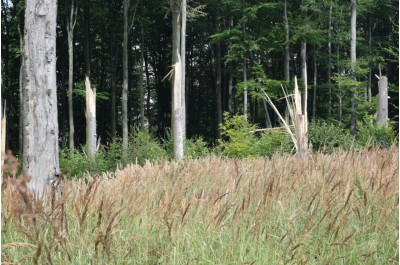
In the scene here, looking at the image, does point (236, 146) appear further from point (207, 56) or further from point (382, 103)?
point (207, 56)

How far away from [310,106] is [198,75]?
8.03 meters

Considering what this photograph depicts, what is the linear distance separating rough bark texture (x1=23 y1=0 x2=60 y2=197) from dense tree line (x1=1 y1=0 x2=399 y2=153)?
1006 centimetres

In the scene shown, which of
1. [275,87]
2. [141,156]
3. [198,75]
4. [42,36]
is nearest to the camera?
[42,36]

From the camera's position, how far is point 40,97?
409 centimetres

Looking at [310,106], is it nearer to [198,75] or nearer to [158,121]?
[198,75]

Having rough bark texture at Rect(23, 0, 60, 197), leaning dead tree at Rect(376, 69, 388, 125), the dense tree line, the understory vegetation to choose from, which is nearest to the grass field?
rough bark texture at Rect(23, 0, 60, 197)

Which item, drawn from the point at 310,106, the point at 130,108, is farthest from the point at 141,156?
the point at 310,106

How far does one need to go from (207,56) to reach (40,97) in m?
28.3

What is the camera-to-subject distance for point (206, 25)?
25609 mm

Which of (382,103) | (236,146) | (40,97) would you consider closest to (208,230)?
(40,97)

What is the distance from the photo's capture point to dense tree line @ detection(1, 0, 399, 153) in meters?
20.0

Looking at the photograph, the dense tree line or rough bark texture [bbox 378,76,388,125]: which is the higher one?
the dense tree line

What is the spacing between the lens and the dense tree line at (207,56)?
65.5 feet

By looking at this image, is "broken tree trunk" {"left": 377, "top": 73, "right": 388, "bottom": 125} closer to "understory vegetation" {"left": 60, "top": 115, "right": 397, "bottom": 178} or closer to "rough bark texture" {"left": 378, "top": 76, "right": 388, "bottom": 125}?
"rough bark texture" {"left": 378, "top": 76, "right": 388, "bottom": 125}
